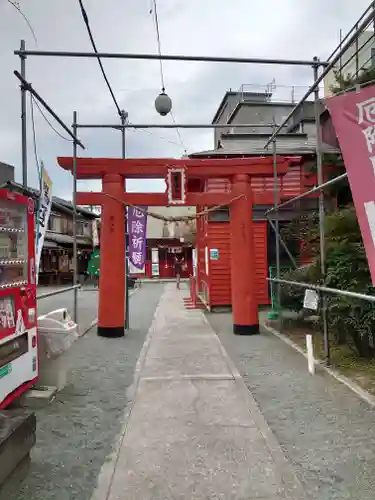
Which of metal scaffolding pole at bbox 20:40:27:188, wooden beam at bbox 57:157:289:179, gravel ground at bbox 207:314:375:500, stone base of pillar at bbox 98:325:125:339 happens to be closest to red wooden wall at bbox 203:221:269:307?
wooden beam at bbox 57:157:289:179

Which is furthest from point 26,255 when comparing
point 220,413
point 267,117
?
point 267,117

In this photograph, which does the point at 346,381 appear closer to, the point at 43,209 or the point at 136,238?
the point at 43,209

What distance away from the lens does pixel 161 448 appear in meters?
→ 3.70

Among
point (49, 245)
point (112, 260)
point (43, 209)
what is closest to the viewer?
point (43, 209)

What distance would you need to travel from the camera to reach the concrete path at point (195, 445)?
3018 millimetres

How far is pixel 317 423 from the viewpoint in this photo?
4.20 metres

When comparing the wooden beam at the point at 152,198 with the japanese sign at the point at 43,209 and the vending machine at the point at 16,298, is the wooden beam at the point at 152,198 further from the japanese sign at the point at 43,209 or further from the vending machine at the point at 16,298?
the vending machine at the point at 16,298

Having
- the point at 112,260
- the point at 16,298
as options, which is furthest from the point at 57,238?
the point at 16,298

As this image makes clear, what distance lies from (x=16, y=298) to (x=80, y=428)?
1.47 m

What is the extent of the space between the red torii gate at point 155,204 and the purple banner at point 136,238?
2333mm

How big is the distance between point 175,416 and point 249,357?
2.98m

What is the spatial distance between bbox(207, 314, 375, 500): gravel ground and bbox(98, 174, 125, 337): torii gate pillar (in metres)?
3.24

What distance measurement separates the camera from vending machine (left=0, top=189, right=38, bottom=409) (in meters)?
4.03

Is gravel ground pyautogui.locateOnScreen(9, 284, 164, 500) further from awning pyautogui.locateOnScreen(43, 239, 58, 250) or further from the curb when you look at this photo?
awning pyautogui.locateOnScreen(43, 239, 58, 250)
